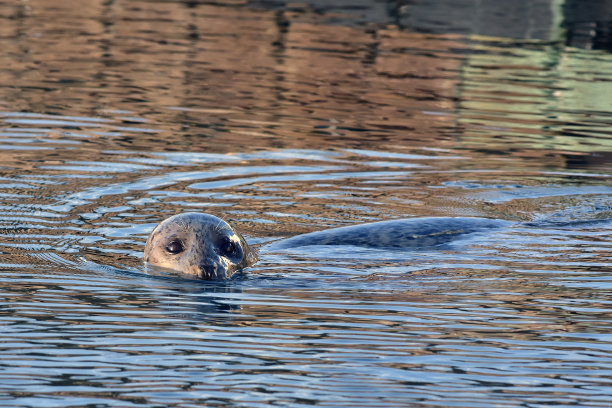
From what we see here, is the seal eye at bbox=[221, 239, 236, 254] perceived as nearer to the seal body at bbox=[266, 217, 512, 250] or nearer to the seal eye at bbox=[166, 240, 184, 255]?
the seal eye at bbox=[166, 240, 184, 255]

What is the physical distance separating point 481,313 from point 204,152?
6.04 m

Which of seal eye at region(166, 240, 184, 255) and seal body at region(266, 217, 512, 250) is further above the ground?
seal eye at region(166, 240, 184, 255)

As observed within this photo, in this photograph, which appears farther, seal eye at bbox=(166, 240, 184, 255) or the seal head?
seal eye at bbox=(166, 240, 184, 255)

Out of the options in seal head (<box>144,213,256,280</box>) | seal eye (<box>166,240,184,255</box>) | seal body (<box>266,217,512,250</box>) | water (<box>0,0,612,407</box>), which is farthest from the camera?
seal body (<box>266,217,512,250</box>)

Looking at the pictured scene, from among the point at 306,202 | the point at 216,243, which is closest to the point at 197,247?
the point at 216,243

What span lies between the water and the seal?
0.54 ft

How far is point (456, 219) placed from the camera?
8.84 m

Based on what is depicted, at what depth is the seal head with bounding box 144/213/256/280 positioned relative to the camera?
7.33m

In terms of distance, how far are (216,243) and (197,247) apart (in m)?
→ 0.15

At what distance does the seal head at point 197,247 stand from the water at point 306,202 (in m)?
0.17

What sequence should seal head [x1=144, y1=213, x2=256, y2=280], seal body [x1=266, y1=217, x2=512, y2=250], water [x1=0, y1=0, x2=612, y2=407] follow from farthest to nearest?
seal body [x1=266, y1=217, x2=512, y2=250], seal head [x1=144, y1=213, x2=256, y2=280], water [x1=0, y1=0, x2=612, y2=407]

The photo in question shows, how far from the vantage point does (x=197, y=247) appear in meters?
7.38

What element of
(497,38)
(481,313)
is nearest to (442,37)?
(497,38)

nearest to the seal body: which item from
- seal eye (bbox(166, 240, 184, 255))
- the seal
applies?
the seal
